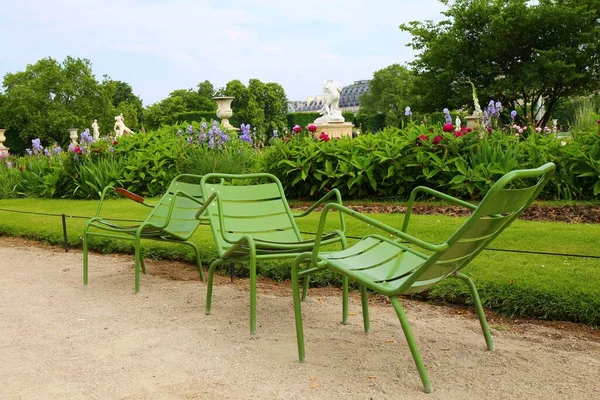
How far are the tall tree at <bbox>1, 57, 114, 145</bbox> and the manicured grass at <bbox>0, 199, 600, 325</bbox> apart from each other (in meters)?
36.9

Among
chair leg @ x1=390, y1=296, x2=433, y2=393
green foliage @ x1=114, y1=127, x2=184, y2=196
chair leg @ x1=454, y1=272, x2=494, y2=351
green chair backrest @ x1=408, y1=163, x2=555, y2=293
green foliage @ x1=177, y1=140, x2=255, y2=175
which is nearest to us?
green chair backrest @ x1=408, y1=163, x2=555, y2=293

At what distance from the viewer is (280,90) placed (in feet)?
191

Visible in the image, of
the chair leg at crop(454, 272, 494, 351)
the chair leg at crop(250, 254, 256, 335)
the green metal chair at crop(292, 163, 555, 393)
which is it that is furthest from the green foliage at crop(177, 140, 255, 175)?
the chair leg at crop(454, 272, 494, 351)

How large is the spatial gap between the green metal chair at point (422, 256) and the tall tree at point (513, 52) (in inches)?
801

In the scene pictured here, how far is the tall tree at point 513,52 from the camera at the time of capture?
21.8 meters

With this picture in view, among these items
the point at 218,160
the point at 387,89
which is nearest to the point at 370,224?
the point at 218,160

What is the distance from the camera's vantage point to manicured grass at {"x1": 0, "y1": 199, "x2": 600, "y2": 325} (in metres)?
3.86

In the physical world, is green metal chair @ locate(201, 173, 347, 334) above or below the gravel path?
above

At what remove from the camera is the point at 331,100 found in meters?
23.8

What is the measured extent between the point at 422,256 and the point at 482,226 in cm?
58

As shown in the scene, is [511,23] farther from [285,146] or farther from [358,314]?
[358,314]

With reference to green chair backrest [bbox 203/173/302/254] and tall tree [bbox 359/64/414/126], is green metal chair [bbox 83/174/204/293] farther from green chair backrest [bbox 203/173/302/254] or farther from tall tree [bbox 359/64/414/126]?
tall tree [bbox 359/64/414/126]

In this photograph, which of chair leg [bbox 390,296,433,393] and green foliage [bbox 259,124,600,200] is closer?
chair leg [bbox 390,296,433,393]

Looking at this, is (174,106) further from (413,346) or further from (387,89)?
(413,346)
